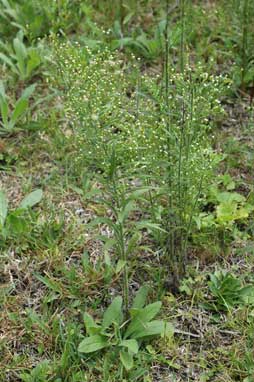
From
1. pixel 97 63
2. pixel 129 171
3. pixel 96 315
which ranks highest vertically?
pixel 97 63

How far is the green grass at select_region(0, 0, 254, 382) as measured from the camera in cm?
259

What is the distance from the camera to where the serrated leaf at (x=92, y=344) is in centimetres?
260

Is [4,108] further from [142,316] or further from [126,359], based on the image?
[126,359]

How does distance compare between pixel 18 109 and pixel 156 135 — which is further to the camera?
pixel 18 109

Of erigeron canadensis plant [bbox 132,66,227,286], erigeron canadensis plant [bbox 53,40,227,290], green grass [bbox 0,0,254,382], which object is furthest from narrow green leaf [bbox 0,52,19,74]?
erigeron canadensis plant [bbox 132,66,227,286]

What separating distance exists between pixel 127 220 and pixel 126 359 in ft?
2.45

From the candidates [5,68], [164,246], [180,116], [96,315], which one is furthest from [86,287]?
[5,68]

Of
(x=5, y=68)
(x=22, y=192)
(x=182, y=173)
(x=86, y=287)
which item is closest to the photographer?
(x=182, y=173)

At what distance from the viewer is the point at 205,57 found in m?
3.98

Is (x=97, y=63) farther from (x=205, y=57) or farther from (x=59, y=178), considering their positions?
(x=205, y=57)

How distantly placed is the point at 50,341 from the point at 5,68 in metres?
1.80

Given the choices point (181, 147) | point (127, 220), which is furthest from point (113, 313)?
point (181, 147)

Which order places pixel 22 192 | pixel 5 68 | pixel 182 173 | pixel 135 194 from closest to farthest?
pixel 135 194 < pixel 182 173 < pixel 22 192 < pixel 5 68

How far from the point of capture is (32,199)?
3.23 m
